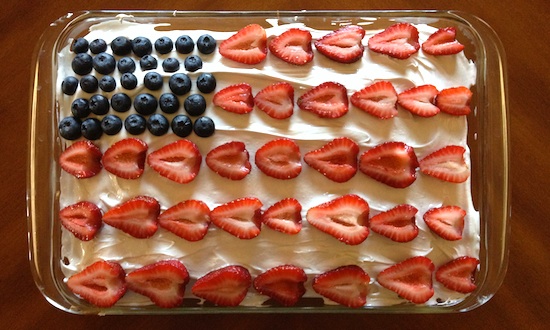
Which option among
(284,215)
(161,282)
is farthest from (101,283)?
(284,215)

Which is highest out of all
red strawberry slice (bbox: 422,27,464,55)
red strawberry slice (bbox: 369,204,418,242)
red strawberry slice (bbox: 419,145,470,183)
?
red strawberry slice (bbox: 422,27,464,55)

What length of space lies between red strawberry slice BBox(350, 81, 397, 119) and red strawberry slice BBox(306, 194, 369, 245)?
0.79 ft

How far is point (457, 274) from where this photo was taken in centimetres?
145

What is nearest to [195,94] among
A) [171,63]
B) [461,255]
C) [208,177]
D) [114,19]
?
[171,63]

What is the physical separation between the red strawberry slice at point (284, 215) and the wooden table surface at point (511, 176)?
0.33m

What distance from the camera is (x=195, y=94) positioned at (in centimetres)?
144

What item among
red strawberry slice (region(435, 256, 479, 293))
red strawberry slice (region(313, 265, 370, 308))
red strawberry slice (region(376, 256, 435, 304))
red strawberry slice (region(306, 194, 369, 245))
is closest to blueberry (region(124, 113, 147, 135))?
red strawberry slice (region(306, 194, 369, 245))

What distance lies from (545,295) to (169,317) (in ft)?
3.70

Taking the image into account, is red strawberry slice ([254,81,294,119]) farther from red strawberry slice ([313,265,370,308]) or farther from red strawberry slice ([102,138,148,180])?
red strawberry slice ([313,265,370,308])

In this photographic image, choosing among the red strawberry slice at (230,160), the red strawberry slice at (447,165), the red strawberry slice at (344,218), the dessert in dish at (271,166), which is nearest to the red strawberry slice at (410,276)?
the dessert in dish at (271,166)

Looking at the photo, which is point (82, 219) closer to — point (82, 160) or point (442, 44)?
point (82, 160)

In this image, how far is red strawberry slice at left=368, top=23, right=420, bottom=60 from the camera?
4.85ft

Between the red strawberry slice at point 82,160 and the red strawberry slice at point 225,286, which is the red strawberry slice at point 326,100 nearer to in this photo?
the red strawberry slice at point 225,286

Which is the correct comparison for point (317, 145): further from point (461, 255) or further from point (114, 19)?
point (114, 19)
